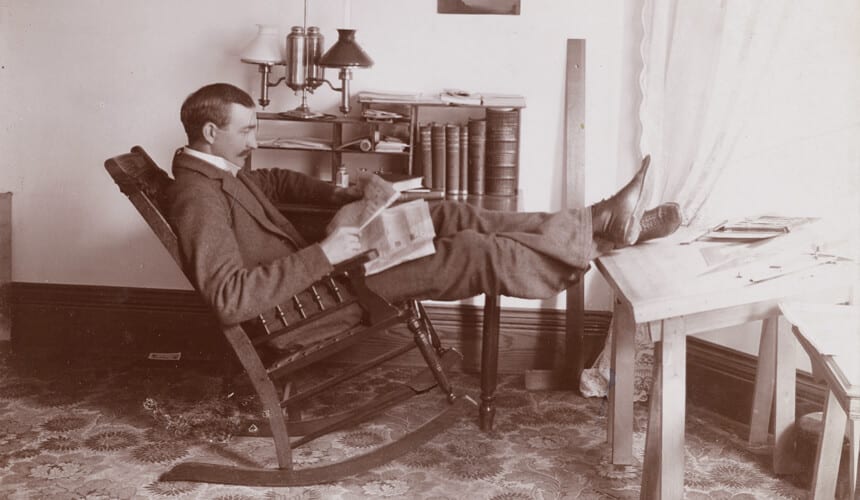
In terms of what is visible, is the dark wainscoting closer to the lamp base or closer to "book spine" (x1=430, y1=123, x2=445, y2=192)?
"book spine" (x1=430, y1=123, x2=445, y2=192)

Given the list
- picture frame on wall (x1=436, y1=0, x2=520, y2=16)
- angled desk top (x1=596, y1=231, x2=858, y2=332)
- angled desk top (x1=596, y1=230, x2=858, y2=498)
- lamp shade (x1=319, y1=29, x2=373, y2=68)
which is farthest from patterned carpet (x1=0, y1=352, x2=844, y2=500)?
picture frame on wall (x1=436, y1=0, x2=520, y2=16)

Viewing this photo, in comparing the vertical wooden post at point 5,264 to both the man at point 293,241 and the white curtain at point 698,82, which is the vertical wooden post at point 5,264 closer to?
the man at point 293,241

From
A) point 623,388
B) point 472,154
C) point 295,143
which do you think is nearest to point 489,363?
point 623,388

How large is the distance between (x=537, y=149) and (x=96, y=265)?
2.02 meters

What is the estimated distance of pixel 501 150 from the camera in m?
3.79

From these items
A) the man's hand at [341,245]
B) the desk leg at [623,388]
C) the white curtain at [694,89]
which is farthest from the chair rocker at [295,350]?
the white curtain at [694,89]

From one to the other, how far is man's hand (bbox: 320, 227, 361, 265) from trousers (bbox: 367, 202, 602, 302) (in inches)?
7.1

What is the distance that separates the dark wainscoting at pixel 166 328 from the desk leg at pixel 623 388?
97 centimetres

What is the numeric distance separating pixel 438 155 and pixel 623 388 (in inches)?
48.2

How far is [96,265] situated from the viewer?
4.21 m

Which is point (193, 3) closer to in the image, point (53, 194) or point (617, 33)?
point (53, 194)

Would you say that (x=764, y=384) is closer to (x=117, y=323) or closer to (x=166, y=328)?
(x=166, y=328)

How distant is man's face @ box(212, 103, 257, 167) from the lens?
3109 millimetres

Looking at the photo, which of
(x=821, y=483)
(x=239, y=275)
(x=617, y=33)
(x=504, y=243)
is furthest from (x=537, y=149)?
(x=821, y=483)
